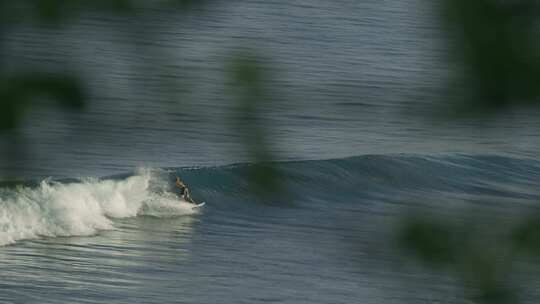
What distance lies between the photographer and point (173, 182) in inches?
755

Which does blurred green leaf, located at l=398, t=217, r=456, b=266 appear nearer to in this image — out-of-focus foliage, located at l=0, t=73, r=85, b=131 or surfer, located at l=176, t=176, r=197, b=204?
out-of-focus foliage, located at l=0, t=73, r=85, b=131

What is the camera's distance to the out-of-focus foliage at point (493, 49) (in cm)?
139

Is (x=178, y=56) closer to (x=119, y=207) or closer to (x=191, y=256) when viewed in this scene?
(x=191, y=256)

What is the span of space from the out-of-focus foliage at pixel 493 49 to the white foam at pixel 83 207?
1398 cm

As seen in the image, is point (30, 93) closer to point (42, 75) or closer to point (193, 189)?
point (42, 75)

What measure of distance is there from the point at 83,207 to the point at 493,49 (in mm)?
16426

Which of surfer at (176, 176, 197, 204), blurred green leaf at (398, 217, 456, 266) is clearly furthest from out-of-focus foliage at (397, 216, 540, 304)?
surfer at (176, 176, 197, 204)

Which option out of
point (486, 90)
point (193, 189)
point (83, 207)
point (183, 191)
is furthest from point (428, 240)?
point (193, 189)

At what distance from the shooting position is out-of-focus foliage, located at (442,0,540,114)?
4.57ft

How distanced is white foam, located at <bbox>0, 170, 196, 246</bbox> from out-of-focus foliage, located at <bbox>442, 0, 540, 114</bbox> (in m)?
14.0

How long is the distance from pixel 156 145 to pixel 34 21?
7.2 inches

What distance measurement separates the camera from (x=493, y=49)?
1.41 m

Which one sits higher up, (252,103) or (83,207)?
(252,103)

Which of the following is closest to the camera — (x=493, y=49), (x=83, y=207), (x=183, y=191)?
(x=493, y=49)
